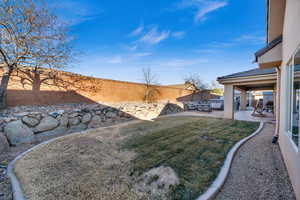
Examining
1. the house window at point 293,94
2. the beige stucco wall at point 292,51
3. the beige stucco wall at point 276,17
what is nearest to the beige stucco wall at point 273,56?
the beige stucco wall at point 276,17

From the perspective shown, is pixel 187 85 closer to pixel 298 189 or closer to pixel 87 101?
pixel 87 101

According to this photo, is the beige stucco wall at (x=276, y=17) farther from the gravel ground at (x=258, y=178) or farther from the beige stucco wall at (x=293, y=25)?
the gravel ground at (x=258, y=178)

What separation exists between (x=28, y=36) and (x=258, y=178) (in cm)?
938

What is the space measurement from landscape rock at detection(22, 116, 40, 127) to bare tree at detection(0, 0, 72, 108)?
1583 millimetres

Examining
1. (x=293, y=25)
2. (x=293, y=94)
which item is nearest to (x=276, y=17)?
(x=293, y=25)

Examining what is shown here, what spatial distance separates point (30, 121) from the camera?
4.95 metres

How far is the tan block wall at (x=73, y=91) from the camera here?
5.80m

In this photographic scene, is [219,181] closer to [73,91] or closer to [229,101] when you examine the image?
[73,91]

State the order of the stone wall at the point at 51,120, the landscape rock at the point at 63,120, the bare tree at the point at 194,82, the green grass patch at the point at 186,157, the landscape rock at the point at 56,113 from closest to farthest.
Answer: the green grass patch at the point at 186,157 < the stone wall at the point at 51,120 < the landscape rock at the point at 56,113 < the landscape rock at the point at 63,120 < the bare tree at the point at 194,82

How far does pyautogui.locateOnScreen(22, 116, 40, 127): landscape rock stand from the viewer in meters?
4.85

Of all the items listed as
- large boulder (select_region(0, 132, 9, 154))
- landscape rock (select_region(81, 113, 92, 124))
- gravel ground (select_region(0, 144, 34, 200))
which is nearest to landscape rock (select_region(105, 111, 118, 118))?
landscape rock (select_region(81, 113, 92, 124))

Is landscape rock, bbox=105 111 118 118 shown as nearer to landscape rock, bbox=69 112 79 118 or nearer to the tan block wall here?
the tan block wall

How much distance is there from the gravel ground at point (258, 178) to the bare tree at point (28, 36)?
8.41 metres

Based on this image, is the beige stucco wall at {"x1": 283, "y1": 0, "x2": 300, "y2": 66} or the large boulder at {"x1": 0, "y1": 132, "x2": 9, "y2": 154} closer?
the beige stucco wall at {"x1": 283, "y1": 0, "x2": 300, "y2": 66}
